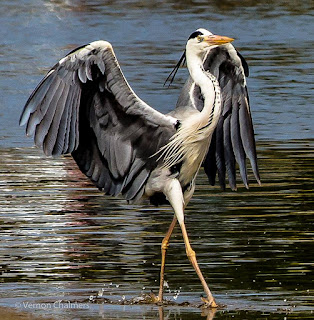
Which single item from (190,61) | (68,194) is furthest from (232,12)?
(190,61)

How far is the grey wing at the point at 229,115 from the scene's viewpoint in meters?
9.36

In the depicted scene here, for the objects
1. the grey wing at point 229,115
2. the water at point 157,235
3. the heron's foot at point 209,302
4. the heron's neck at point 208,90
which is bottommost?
the water at point 157,235

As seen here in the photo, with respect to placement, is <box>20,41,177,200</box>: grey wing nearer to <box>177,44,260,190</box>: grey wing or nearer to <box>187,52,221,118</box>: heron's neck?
<box>187,52,221,118</box>: heron's neck

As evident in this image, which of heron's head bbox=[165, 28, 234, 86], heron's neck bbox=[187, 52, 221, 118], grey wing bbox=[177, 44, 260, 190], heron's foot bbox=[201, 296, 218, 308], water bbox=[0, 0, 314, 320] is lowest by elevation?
water bbox=[0, 0, 314, 320]

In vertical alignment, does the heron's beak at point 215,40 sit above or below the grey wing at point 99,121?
above

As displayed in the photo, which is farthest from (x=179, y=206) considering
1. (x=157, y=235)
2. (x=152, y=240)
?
(x=157, y=235)

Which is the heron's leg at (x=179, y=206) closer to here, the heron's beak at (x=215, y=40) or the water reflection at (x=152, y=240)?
the water reflection at (x=152, y=240)

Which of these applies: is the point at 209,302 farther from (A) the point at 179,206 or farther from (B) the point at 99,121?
(B) the point at 99,121

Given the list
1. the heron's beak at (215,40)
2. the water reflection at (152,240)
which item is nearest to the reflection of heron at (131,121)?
the heron's beak at (215,40)

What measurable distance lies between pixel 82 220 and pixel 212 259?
1.83 meters

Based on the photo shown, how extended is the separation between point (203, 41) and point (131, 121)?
0.83m

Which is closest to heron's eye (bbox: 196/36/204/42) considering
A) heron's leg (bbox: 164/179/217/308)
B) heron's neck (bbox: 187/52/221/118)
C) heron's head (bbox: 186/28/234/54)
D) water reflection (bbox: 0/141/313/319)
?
heron's head (bbox: 186/28/234/54)

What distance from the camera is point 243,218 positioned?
10430mm

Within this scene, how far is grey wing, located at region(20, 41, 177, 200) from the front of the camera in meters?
8.45
